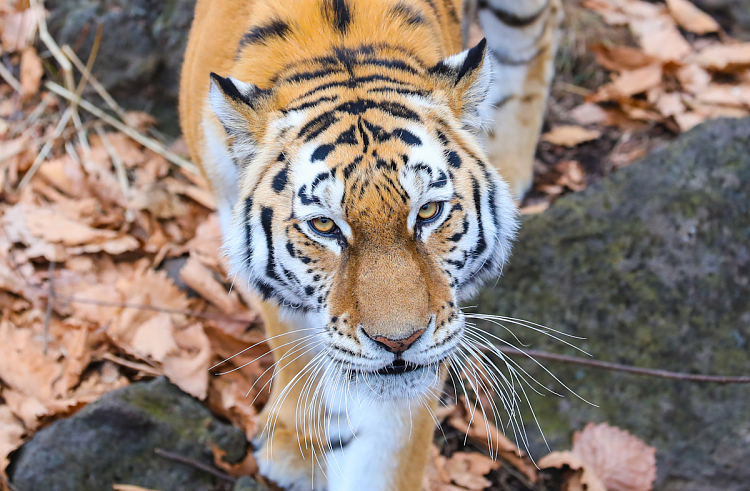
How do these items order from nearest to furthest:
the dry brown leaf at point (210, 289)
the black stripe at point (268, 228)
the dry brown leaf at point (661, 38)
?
the black stripe at point (268, 228), the dry brown leaf at point (210, 289), the dry brown leaf at point (661, 38)

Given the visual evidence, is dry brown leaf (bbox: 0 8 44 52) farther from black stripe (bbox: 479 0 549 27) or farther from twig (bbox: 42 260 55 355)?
black stripe (bbox: 479 0 549 27)

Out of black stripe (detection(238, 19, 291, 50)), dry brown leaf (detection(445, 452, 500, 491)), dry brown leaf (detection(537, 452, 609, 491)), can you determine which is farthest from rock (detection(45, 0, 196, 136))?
dry brown leaf (detection(537, 452, 609, 491))

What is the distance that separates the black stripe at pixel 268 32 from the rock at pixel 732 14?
12.0ft

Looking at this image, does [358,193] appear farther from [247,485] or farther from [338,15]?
[247,485]

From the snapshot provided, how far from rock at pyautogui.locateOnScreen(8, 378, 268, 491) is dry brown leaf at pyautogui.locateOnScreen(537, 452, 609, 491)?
→ 1.19 metres

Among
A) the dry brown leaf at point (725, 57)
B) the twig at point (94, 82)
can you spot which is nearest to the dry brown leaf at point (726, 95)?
the dry brown leaf at point (725, 57)

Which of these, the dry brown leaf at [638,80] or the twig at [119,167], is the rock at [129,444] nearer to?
the twig at [119,167]

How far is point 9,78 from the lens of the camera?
361 cm

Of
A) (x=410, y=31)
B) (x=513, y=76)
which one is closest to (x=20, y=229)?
(x=410, y=31)

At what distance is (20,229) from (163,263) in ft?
2.14

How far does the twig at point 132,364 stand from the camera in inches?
98.1

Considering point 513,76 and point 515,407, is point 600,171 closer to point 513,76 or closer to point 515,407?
point 513,76

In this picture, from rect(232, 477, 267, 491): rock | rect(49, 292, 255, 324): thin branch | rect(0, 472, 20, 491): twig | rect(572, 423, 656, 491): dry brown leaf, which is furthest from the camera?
rect(49, 292, 255, 324): thin branch

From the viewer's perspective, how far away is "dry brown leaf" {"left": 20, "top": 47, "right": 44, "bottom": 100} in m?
3.62
